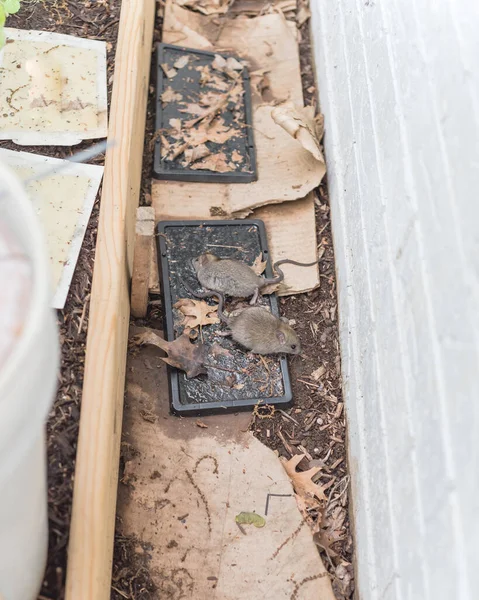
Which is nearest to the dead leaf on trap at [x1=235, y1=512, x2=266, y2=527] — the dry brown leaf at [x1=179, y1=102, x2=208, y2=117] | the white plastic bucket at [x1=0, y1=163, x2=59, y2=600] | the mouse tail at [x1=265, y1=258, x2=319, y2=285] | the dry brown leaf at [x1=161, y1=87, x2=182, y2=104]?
the mouse tail at [x1=265, y1=258, x2=319, y2=285]

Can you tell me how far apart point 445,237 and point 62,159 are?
1.76 meters

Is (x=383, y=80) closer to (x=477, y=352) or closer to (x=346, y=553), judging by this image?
(x=477, y=352)

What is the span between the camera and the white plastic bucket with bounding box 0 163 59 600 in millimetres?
1162

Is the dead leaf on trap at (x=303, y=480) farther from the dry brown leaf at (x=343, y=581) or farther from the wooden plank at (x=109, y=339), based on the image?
the wooden plank at (x=109, y=339)

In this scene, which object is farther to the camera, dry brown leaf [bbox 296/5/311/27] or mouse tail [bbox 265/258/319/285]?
dry brown leaf [bbox 296/5/311/27]

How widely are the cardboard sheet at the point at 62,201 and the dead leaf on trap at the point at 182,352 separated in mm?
673

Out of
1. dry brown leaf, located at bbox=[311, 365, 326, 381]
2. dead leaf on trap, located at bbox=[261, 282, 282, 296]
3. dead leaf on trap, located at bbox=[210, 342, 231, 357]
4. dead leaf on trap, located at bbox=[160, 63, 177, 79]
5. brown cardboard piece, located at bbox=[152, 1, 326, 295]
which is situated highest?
dead leaf on trap, located at bbox=[160, 63, 177, 79]

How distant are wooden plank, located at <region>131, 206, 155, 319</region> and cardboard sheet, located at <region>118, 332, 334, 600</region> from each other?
0.35 meters

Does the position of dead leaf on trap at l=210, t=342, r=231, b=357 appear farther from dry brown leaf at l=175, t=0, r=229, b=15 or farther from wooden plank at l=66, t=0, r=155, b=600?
dry brown leaf at l=175, t=0, r=229, b=15

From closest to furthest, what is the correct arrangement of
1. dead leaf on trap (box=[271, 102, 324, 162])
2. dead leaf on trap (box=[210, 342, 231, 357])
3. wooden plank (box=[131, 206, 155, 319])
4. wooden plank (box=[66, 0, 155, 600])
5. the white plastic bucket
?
the white plastic bucket, wooden plank (box=[66, 0, 155, 600]), wooden plank (box=[131, 206, 155, 319]), dead leaf on trap (box=[210, 342, 231, 357]), dead leaf on trap (box=[271, 102, 324, 162])

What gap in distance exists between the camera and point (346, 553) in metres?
2.96

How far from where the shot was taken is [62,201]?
9.68 feet

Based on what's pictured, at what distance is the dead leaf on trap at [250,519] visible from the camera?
9.71 feet

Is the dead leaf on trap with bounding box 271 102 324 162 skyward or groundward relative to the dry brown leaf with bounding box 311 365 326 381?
skyward
